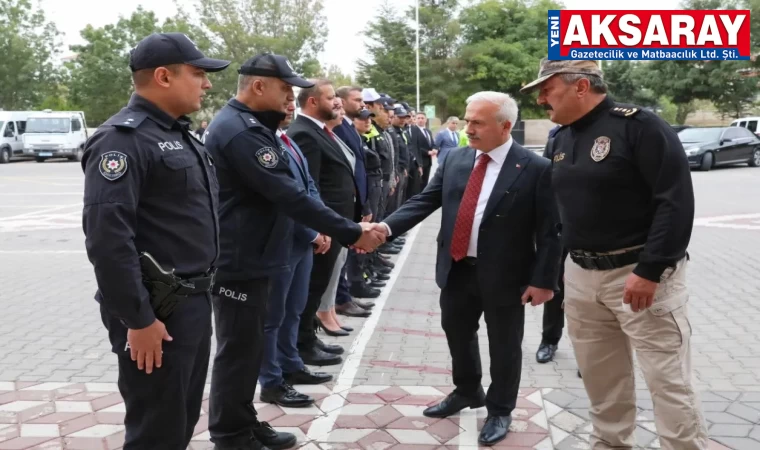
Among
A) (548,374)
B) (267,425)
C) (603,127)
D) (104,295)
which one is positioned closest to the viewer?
(104,295)

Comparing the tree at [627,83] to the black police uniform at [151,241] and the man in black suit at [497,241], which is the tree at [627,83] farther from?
the black police uniform at [151,241]

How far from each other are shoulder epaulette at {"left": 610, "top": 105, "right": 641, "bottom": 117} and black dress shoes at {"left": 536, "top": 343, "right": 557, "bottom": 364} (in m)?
2.48

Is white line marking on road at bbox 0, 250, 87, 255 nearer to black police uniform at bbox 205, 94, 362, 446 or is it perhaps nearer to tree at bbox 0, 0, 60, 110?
black police uniform at bbox 205, 94, 362, 446

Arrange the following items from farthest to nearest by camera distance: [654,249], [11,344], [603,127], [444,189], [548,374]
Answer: [11,344] → [548,374] → [444,189] → [603,127] → [654,249]

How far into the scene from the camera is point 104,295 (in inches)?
97.3

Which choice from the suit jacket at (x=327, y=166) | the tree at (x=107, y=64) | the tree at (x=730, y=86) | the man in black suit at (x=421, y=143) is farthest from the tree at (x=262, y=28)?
the suit jacket at (x=327, y=166)

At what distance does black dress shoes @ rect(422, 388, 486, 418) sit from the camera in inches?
165

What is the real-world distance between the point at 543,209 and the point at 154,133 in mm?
2071

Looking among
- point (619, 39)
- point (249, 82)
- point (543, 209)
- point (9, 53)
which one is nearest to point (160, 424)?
point (249, 82)

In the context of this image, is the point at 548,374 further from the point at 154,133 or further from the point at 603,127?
the point at 154,133

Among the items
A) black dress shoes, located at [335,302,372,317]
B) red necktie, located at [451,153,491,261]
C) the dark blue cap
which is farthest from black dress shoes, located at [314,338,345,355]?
the dark blue cap

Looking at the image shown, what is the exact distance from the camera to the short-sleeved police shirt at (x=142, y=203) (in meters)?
2.45

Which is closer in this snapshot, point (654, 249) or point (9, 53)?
point (654, 249)

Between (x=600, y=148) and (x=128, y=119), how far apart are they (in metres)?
1.95
